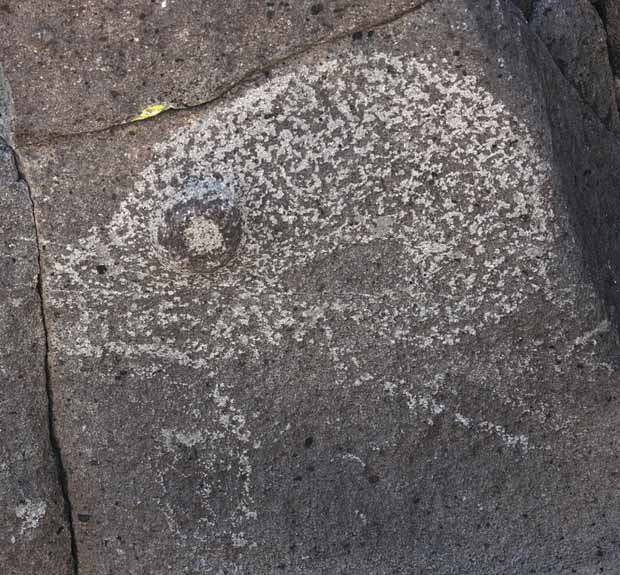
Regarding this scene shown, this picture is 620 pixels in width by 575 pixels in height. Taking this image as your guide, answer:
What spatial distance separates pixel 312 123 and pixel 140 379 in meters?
0.42

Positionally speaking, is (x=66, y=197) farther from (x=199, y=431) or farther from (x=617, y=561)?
(x=617, y=561)

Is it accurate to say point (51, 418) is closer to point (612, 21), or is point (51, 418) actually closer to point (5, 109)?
point (5, 109)

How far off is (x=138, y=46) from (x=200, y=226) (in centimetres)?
23

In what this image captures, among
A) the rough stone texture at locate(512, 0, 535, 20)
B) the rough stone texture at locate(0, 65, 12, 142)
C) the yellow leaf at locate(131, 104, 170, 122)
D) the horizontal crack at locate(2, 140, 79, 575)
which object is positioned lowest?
the horizontal crack at locate(2, 140, 79, 575)

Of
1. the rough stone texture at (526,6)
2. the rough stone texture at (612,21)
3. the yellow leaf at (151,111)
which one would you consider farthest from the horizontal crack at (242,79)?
the rough stone texture at (612,21)

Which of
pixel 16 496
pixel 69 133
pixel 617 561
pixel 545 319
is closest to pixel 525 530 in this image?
pixel 617 561

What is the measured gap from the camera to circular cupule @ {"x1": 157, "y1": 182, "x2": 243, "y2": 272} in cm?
106

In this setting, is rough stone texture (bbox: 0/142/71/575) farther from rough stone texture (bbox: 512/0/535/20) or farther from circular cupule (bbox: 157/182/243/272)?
rough stone texture (bbox: 512/0/535/20)

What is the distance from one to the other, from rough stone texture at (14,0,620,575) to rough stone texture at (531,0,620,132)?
62 mm

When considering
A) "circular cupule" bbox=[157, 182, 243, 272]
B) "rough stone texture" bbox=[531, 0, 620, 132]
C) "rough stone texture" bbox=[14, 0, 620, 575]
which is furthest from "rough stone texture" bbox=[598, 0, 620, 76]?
"circular cupule" bbox=[157, 182, 243, 272]

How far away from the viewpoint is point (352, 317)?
115cm

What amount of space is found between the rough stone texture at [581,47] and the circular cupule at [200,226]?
1.65 ft

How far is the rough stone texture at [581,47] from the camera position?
120 centimetres

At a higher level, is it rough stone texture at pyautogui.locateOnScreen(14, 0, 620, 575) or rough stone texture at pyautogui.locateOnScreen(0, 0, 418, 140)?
rough stone texture at pyautogui.locateOnScreen(0, 0, 418, 140)
